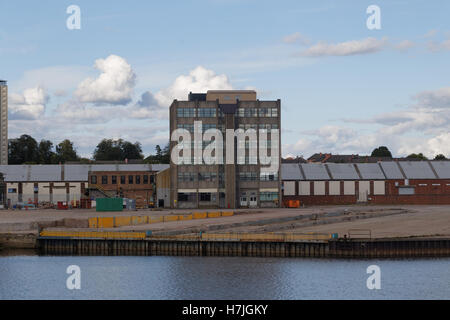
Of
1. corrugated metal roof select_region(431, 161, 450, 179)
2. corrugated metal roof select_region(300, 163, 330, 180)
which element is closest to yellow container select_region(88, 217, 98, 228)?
corrugated metal roof select_region(300, 163, 330, 180)

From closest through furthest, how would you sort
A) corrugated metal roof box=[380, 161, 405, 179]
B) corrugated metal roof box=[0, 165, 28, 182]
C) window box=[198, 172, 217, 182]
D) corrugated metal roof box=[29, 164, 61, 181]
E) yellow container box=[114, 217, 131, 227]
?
Result: yellow container box=[114, 217, 131, 227] < window box=[198, 172, 217, 182] < corrugated metal roof box=[0, 165, 28, 182] < corrugated metal roof box=[29, 164, 61, 181] < corrugated metal roof box=[380, 161, 405, 179]

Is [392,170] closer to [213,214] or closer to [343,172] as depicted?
[343,172]

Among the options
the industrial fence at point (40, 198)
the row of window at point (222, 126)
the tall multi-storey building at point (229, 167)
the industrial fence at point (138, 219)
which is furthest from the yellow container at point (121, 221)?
the industrial fence at point (40, 198)

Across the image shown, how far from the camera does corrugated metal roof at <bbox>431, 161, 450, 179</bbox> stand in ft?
491

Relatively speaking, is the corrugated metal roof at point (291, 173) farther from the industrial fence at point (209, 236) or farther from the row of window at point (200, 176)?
the industrial fence at point (209, 236)

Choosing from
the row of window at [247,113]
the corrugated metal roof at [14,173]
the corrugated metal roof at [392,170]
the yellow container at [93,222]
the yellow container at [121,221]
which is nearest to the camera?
the yellow container at [93,222]

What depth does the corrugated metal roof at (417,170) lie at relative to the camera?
149 meters

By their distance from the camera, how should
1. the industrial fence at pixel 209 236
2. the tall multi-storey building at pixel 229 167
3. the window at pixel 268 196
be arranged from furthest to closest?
the window at pixel 268 196
the tall multi-storey building at pixel 229 167
the industrial fence at pixel 209 236

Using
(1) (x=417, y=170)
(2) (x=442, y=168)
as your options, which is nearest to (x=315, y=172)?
(1) (x=417, y=170)

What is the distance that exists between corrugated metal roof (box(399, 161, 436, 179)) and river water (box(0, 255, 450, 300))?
247 ft

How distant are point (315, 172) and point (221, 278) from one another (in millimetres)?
86347

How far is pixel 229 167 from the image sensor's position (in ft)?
445

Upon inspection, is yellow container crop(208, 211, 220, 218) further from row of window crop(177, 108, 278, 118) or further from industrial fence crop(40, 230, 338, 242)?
row of window crop(177, 108, 278, 118)

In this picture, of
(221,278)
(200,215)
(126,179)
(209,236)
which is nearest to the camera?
(221,278)
